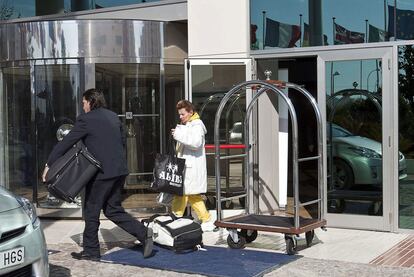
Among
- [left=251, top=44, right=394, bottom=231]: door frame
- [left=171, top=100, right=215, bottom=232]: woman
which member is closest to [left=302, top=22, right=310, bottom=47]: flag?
[left=251, top=44, right=394, bottom=231]: door frame

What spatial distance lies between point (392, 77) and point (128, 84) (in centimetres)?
378

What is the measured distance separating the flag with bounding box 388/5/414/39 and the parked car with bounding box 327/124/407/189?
132 cm

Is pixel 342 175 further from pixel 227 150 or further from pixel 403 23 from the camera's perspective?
pixel 403 23

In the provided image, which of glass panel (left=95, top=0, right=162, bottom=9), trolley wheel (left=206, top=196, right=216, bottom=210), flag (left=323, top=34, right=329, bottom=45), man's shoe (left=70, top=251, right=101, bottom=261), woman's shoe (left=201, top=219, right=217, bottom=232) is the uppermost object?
glass panel (left=95, top=0, right=162, bottom=9)

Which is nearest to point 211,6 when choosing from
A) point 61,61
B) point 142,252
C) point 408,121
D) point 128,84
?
point 128,84

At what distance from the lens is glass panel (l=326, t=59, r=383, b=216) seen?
7.65 meters

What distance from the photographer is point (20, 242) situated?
188 inches

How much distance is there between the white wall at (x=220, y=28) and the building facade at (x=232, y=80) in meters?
0.01

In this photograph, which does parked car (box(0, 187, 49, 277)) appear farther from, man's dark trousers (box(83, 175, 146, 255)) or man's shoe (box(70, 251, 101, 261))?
man's shoe (box(70, 251, 101, 261))

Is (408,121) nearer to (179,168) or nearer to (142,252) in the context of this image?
(179,168)

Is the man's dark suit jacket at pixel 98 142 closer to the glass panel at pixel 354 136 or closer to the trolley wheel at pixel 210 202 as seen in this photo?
the trolley wheel at pixel 210 202

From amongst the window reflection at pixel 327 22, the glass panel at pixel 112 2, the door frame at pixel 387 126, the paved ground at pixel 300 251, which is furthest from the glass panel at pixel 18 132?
the door frame at pixel 387 126

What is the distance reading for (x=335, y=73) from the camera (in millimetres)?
7918

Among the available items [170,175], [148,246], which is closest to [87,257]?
[148,246]
